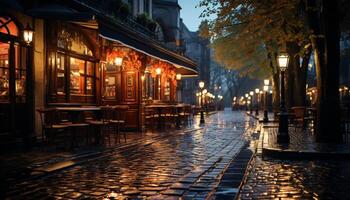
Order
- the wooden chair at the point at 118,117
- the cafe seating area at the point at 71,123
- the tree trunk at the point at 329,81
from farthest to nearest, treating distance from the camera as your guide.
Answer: the wooden chair at the point at 118,117, the tree trunk at the point at 329,81, the cafe seating area at the point at 71,123

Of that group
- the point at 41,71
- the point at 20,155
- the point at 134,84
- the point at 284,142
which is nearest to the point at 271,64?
the point at 134,84

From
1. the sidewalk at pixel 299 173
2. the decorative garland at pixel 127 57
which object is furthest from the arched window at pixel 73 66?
the sidewalk at pixel 299 173

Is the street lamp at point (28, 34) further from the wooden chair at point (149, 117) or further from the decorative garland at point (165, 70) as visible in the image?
the decorative garland at point (165, 70)

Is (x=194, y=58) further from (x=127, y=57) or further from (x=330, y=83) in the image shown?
(x=330, y=83)

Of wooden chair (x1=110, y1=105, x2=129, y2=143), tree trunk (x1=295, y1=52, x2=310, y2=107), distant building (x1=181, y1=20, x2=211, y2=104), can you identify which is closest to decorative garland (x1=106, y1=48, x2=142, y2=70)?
wooden chair (x1=110, y1=105, x2=129, y2=143)

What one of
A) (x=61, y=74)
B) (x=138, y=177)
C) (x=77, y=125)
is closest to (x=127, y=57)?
(x=61, y=74)

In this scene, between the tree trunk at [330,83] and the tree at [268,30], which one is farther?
the tree at [268,30]

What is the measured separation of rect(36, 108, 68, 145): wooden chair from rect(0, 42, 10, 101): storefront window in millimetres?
944

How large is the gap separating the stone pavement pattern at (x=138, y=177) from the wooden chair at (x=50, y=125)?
181cm

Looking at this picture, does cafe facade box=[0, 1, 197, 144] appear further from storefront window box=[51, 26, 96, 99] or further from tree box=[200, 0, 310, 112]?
tree box=[200, 0, 310, 112]

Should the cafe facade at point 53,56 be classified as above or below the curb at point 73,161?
above

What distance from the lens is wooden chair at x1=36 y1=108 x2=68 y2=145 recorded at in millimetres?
12500

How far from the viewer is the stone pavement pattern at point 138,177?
7098 millimetres

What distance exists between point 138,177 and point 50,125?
4835 mm
